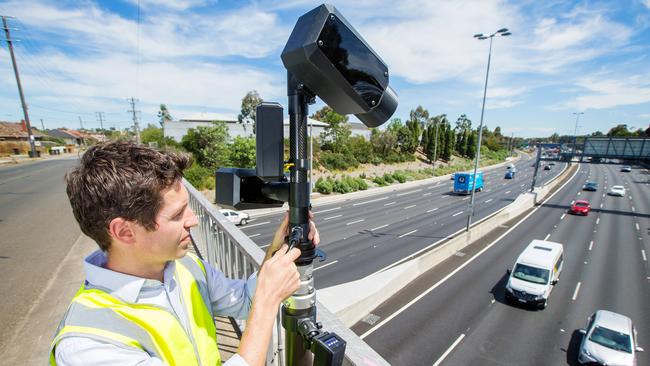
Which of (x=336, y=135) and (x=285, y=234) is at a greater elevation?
(x=336, y=135)

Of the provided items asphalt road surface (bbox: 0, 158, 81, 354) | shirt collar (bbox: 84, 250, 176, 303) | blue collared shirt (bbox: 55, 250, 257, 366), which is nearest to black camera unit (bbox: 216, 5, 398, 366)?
blue collared shirt (bbox: 55, 250, 257, 366)

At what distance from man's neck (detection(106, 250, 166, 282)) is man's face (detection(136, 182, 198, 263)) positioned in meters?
0.04

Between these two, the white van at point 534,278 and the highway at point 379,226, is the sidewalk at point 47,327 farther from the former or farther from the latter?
the white van at point 534,278

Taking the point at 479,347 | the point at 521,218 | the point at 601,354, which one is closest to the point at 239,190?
the point at 479,347

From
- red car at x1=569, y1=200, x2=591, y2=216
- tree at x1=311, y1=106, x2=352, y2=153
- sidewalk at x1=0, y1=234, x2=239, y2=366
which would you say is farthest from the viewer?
tree at x1=311, y1=106, x2=352, y2=153

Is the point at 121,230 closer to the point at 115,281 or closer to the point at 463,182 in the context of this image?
the point at 115,281

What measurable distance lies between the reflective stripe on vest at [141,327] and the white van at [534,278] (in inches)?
533

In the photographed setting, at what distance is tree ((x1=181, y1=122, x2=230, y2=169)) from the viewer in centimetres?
3039

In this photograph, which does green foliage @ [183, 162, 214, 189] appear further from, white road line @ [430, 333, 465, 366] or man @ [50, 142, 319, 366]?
man @ [50, 142, 319, 366]

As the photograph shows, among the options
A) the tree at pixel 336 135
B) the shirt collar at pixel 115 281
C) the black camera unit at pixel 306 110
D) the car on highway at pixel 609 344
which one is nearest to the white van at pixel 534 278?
the car on highway at pixel 609 344

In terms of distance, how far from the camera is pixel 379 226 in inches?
837

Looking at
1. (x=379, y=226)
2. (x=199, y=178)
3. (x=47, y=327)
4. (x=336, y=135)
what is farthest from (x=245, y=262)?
(x=336, y=135)

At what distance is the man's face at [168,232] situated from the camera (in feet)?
4.06

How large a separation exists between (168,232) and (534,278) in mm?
14416
